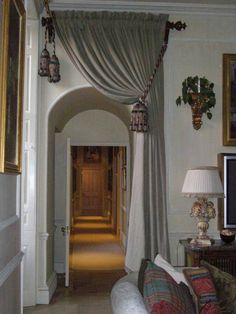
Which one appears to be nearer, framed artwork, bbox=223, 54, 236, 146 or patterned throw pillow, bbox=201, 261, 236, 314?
patterned throw pillow, bbox=201, 261, 236, 314

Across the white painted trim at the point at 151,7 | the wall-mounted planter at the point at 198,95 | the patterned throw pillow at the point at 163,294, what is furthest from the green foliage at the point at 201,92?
the patterned throw pillow at the point at 163,294

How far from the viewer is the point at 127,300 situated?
2309mm

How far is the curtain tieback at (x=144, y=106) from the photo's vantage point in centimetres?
450

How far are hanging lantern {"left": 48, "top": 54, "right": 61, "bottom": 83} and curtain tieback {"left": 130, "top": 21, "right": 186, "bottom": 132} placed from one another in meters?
0.89

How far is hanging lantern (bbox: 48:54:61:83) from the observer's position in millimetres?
4449

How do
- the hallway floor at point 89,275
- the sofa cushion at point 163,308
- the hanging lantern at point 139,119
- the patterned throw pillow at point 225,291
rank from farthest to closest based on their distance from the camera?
1. the hallway floor at point 89,275
2. the hanging lantern at point 139,119
3. the patterned throw pillow at point 225,291
4. the sofa cushion at point 163,308

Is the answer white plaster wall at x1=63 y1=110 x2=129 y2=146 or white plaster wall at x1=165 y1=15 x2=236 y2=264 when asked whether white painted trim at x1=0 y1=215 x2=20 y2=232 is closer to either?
white plaster wall at x1=165 y1=15 x2=236 y2=264

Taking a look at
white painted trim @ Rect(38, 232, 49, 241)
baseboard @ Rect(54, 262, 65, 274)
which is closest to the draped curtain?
white painted trim @ Rect(38, 232, 49, 241)

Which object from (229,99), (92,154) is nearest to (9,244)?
(229,99)

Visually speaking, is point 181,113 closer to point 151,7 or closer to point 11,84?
point 151,7

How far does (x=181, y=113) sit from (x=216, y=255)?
1.65 metres

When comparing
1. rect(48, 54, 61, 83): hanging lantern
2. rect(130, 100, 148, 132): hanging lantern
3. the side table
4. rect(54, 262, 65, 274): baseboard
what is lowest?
rect(54, 262, 65, 274): baseboard

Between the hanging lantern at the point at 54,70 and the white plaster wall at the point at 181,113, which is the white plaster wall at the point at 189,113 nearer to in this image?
the white plaster wall at the point at 181,113

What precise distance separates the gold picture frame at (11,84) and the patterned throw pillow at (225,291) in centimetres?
152
